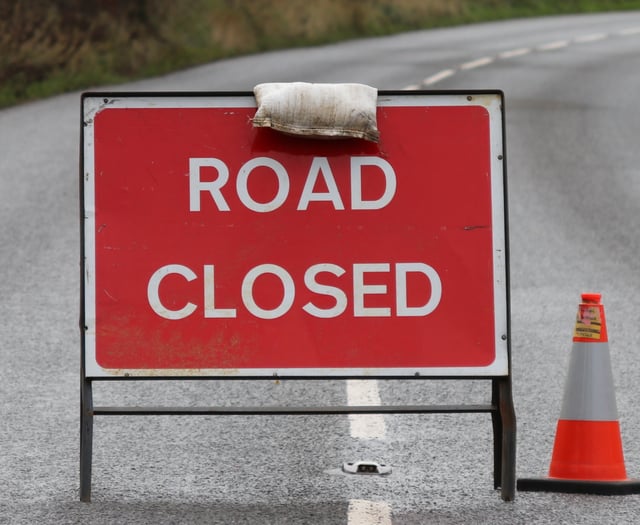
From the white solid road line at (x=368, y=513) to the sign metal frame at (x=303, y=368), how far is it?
352 mm

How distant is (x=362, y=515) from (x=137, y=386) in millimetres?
2410

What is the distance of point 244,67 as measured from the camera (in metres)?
22.3

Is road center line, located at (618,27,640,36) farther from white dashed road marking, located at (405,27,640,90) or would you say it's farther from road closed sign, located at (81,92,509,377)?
road closed sign, located at (81,92,509,377)

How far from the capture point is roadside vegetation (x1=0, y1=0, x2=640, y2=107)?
67.3ft

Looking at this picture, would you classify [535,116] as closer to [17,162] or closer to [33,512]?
[17,162]

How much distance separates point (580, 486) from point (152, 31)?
64.2 ft

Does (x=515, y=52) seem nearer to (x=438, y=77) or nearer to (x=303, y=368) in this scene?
(x=438, y=77)

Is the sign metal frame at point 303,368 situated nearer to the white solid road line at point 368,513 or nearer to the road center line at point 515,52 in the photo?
the white solid road line at point 368,513

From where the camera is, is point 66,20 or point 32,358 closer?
point 32,358

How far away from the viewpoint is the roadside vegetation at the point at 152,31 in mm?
20516

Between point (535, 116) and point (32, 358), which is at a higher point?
point (535, 116)

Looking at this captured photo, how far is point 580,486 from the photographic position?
512cm

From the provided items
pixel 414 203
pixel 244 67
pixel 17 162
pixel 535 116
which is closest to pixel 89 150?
pixel 414 203

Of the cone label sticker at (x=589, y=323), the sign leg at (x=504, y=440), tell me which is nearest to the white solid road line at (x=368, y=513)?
the sign leg at (x=504, y=440)
